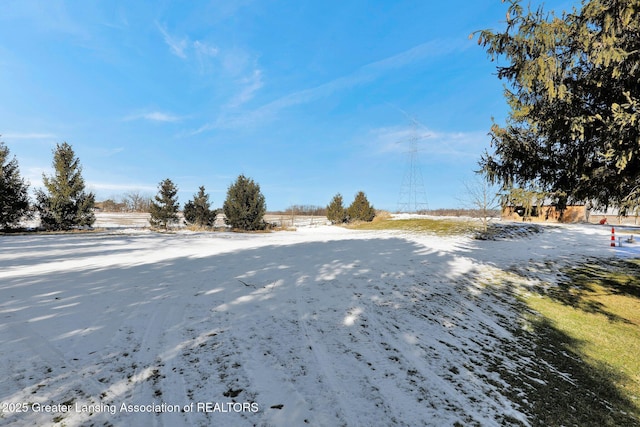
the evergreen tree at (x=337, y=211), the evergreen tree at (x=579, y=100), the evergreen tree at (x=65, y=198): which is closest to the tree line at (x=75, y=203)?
the evergreen tree at (x=65, y=198)

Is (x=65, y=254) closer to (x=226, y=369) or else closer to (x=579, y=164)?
(x=226, y=369)

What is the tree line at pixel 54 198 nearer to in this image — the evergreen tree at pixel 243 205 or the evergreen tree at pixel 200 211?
the evergreen tree at pixel 200 211

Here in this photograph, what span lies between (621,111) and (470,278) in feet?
18.0

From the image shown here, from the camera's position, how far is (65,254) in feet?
29.7

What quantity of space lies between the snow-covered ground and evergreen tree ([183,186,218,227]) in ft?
58.4

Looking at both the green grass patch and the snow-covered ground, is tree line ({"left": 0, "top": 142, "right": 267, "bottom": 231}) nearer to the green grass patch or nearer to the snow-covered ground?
the snow-covered ground

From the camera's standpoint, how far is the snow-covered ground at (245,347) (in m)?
2.47

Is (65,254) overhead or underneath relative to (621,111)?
underneath

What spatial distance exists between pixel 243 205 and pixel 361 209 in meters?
18.9

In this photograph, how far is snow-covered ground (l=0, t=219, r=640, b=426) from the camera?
2469 millimetres

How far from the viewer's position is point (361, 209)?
37438mm

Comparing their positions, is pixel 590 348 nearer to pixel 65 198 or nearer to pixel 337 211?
pixel 65 198

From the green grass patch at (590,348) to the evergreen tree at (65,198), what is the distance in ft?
90.2

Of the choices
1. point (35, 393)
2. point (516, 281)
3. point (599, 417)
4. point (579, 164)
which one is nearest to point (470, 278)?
point (516, 281)
